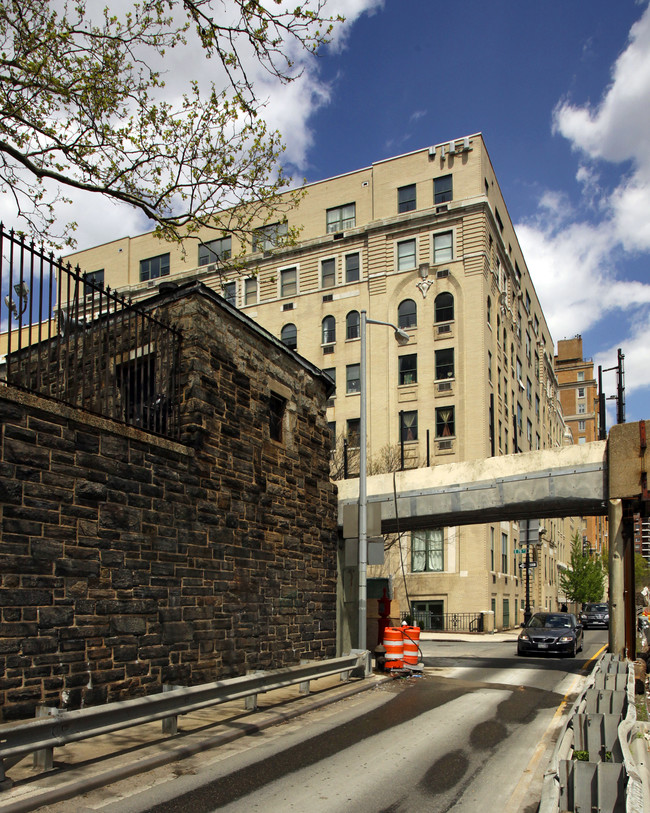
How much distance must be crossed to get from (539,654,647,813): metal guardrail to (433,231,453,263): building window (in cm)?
3881

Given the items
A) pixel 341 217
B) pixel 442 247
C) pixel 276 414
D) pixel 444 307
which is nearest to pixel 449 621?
pixel 444 307

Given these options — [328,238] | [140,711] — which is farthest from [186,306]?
[328,238]

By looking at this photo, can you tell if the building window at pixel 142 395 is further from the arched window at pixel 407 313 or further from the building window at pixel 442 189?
the building window at pixel 442 189

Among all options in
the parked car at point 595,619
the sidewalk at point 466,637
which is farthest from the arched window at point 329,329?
the parked car at point 595,619

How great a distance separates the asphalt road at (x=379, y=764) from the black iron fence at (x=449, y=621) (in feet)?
88.1

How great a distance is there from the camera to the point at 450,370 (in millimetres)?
42938

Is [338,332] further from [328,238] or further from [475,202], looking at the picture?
[475,202]

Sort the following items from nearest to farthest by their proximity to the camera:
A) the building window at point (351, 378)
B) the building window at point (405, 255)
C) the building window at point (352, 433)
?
the building window at point (352, 433) < the building window at point (405, 255) < the building window at point (351, 378)

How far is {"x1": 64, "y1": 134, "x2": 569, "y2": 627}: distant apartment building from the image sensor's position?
41500 mm

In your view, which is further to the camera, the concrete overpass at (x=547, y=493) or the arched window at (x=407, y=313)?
the arched window at (x=407, y=313)

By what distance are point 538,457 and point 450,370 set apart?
24.3m

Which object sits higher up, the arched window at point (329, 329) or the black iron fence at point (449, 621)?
the arched window at point (329, 329)

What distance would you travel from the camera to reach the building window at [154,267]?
178ft

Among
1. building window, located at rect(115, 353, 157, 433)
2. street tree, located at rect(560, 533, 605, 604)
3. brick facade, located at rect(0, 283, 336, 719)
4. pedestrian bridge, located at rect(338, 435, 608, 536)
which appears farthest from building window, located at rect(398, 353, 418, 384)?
street tree, located at rect(560, 533, 605, 604)
